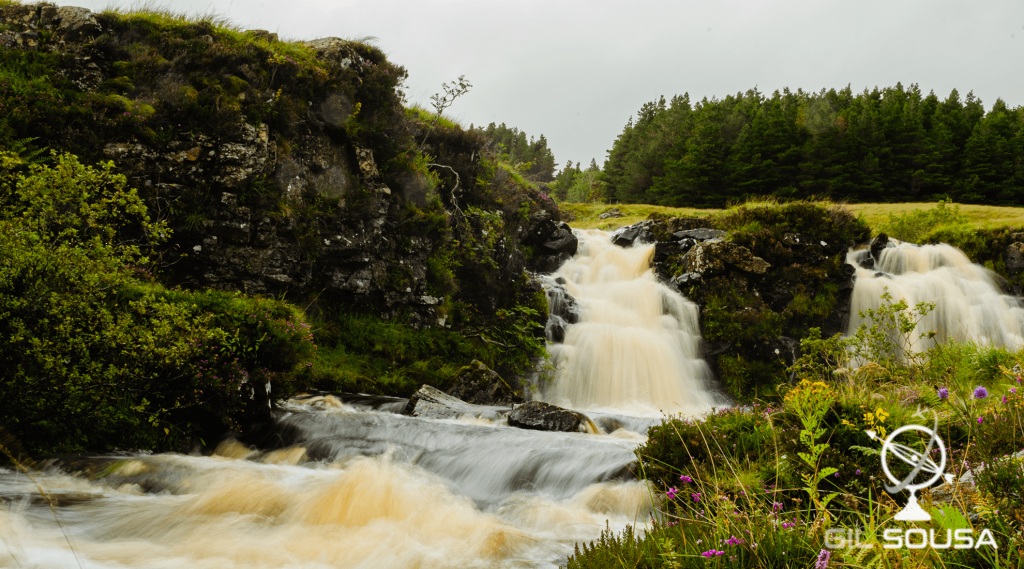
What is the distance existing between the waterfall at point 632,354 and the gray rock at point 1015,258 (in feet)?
36.4

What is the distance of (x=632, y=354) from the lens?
521 inches

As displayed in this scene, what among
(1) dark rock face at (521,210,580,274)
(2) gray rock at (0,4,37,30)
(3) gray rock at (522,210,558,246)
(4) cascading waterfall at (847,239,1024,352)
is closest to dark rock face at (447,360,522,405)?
(1) dark rock face at (521,210,580,274)

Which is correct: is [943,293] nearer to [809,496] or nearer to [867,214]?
[867,214]

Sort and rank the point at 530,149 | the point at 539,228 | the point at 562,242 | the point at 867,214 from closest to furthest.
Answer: the point at 539,228, the point at 562,242, the point at 867,214, the point at 530,149

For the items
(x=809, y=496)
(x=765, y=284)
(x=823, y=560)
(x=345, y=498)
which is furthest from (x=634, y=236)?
(x=823, y=560)

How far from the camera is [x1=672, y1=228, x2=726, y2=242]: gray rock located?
666 inches

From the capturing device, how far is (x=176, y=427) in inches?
250

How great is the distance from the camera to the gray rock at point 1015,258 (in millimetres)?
16234

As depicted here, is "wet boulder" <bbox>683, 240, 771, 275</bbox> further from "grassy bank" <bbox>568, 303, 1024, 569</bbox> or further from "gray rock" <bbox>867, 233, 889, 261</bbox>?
"grassy bank" <bbox>568, 303, 1024, 569</bbox>

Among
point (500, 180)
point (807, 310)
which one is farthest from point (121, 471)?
point (807, 310)

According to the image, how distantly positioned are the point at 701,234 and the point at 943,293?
7136mm

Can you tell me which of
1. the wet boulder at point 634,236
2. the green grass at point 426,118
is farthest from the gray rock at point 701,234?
the green grass at point 426,118

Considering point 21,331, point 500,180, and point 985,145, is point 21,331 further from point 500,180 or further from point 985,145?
point 985,145

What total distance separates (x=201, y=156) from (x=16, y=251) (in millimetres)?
5757
